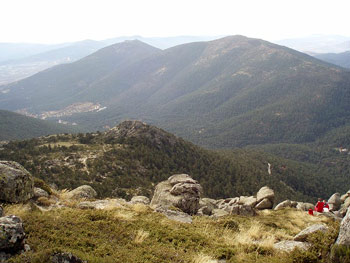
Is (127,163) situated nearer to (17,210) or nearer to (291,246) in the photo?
(17,210)

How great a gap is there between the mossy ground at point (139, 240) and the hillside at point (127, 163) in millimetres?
38930

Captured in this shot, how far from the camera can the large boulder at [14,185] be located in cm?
1437

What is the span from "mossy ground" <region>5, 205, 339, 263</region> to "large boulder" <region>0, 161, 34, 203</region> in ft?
4.40

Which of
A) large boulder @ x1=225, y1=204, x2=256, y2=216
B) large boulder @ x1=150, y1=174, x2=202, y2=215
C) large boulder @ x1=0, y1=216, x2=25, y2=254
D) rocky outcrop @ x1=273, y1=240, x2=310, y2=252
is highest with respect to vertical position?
large boulder @ x1=0, y1=216, x2=25, y2=254

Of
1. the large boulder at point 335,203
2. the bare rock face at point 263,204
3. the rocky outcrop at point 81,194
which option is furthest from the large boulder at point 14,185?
the large boulder at point 335,203

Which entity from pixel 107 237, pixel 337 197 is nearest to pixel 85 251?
pixel 107 237

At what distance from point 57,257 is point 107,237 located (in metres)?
4.42

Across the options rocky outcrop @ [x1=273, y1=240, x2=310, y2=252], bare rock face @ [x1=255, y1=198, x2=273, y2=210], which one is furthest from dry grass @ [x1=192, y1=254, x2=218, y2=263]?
bare rock face @ [x1=255, y1=198, x2=273, y2=210]

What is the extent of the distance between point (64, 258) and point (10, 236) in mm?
2212

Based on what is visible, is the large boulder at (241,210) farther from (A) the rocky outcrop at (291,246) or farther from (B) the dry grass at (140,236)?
(B) the dry grass at (140,236)

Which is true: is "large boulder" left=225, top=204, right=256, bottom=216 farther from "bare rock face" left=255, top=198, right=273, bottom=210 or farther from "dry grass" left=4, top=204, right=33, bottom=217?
"dry grass" left=4, top=204, right=33, bottom=217

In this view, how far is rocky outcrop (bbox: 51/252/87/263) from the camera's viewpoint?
8.43m

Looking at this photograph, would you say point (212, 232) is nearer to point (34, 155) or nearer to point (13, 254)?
point (13, 254)

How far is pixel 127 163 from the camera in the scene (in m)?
76.4
